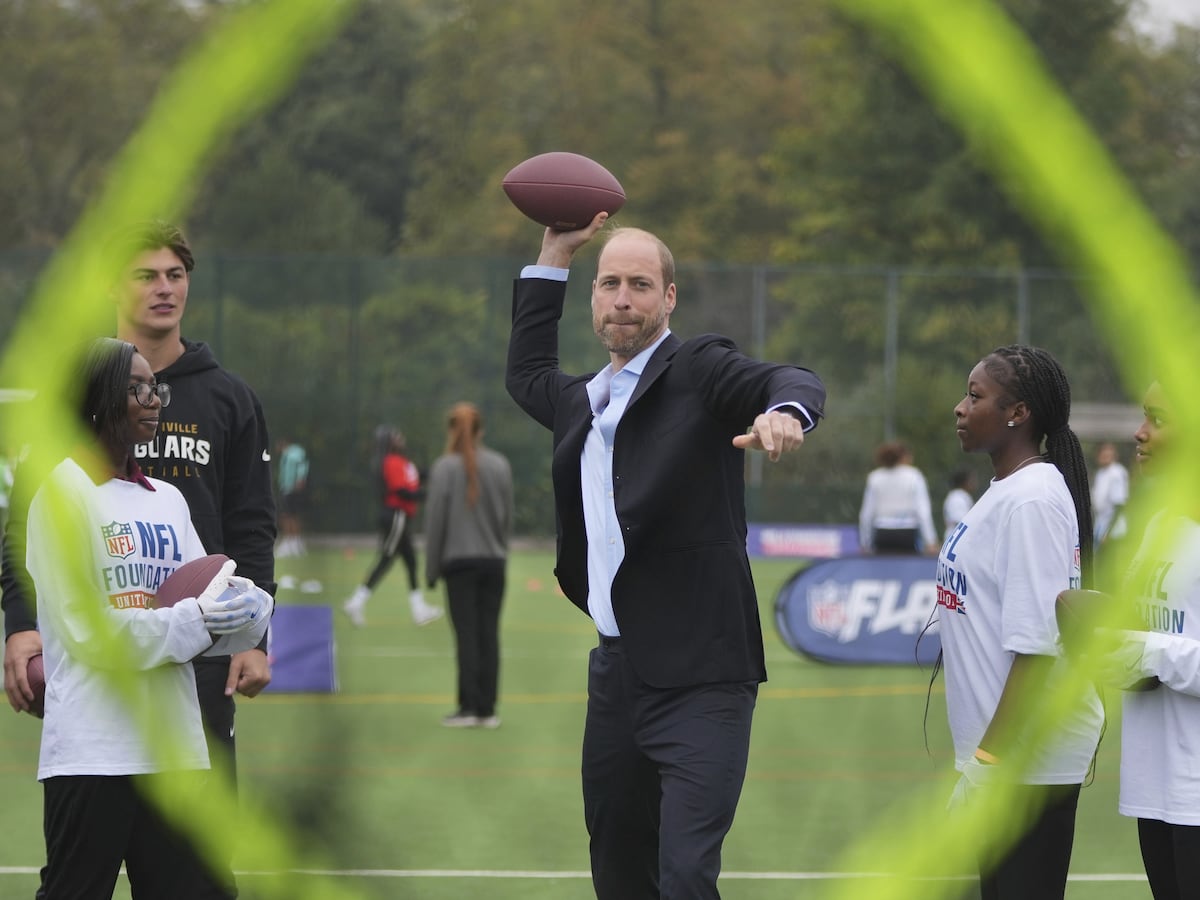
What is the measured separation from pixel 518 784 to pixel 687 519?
4.57 meters

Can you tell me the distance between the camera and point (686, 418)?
4203 mm

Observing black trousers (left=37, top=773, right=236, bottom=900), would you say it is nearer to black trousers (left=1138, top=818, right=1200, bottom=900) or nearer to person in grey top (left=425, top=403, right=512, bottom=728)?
black trousers (left=1138, top=818, right=1200, bottom=900)

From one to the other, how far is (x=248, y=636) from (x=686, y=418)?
1122 mm

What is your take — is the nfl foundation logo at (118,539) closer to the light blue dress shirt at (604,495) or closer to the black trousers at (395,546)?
the light blue dress shirt at (604,495)

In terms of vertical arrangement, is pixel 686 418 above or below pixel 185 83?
below

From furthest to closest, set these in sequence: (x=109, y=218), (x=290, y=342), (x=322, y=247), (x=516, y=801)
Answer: (x=322, y=247), (x=290, y=342), (x=516, y=801), (x=109, y=218)

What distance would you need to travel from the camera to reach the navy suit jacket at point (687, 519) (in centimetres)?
412

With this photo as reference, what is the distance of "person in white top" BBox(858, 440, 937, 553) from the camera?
15.9 meters

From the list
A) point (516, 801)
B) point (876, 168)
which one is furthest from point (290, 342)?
point (516, 801)

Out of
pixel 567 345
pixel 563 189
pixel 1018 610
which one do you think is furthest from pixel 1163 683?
pixel 567 345

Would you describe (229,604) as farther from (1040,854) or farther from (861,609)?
(861,609)

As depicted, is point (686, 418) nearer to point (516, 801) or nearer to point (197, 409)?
point (197, 409)

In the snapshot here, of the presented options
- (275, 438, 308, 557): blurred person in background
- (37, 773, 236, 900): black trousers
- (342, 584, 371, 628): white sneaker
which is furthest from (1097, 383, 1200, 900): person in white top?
(275, 438, 308, 557): blurred person in background

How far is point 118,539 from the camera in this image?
13.2 ft
